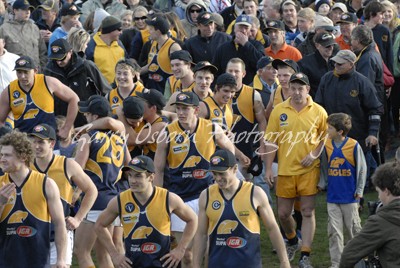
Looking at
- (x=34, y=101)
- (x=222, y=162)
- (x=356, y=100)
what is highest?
(x=222, y=162)

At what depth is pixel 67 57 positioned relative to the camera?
15812 millimetres

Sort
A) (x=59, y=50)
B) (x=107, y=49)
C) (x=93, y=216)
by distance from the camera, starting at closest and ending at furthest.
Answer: (x=93, y=216), (x=59, y=50), (x=107, y=49)

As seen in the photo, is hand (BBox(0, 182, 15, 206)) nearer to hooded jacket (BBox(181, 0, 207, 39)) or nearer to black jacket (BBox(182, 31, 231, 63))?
black jacket (BBox(182, 31, 231, 63))

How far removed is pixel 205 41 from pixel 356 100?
317 centimetres

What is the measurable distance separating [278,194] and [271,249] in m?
1.02

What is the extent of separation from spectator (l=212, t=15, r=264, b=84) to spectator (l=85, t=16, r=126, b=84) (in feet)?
4.91

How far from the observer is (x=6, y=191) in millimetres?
11117

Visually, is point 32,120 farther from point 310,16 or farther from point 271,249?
point 310,16

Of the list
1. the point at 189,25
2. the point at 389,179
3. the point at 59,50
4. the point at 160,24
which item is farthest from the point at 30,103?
the point at 389,179

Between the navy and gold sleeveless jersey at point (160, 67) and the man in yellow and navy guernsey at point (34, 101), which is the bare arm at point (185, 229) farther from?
the navy and gold sleeveless jersey at point (160, 67)

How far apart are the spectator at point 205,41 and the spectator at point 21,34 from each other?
2391 millimetres

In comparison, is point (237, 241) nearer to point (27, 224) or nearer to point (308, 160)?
point (27, 224)

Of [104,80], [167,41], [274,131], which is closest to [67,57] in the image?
[104,80]

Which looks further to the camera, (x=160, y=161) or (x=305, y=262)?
(x=305, y=262)
